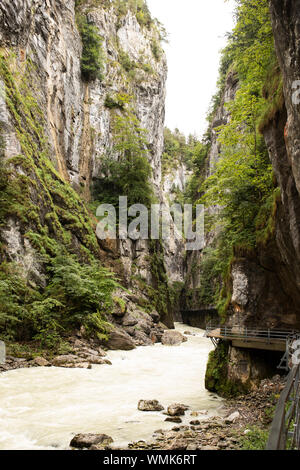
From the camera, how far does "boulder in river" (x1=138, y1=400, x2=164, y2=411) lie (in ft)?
27.1

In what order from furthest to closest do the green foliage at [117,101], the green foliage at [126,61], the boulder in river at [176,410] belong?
the green foliage at [126,61]
the green foliage at [117,101]
the boulder in river at [176,410]

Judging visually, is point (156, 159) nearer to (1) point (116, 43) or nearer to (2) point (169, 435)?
(1) point (116, 43)

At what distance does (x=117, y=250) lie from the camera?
90.3 ft

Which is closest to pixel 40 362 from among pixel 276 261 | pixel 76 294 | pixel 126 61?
pixel 76 294

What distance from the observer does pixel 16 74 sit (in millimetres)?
21328

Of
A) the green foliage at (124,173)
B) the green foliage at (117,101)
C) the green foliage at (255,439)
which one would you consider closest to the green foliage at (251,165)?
the green foliage at (255,439)

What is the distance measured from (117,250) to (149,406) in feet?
64.6

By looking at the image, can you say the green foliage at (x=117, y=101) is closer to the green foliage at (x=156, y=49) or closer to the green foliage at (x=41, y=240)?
the green foliage at (x=41, y=240)

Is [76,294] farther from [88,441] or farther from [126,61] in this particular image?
[126,61]

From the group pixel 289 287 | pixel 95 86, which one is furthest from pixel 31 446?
pixel 95 86

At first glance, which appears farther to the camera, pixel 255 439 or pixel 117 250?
pixel 117 250

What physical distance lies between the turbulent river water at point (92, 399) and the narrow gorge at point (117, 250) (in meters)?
0.06

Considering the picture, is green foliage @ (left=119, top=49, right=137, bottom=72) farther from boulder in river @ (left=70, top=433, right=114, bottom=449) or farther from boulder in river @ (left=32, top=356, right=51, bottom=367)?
boulder in river @ (left=70, top=433, right=114, bottom=449)

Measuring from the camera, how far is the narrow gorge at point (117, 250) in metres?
7.31
